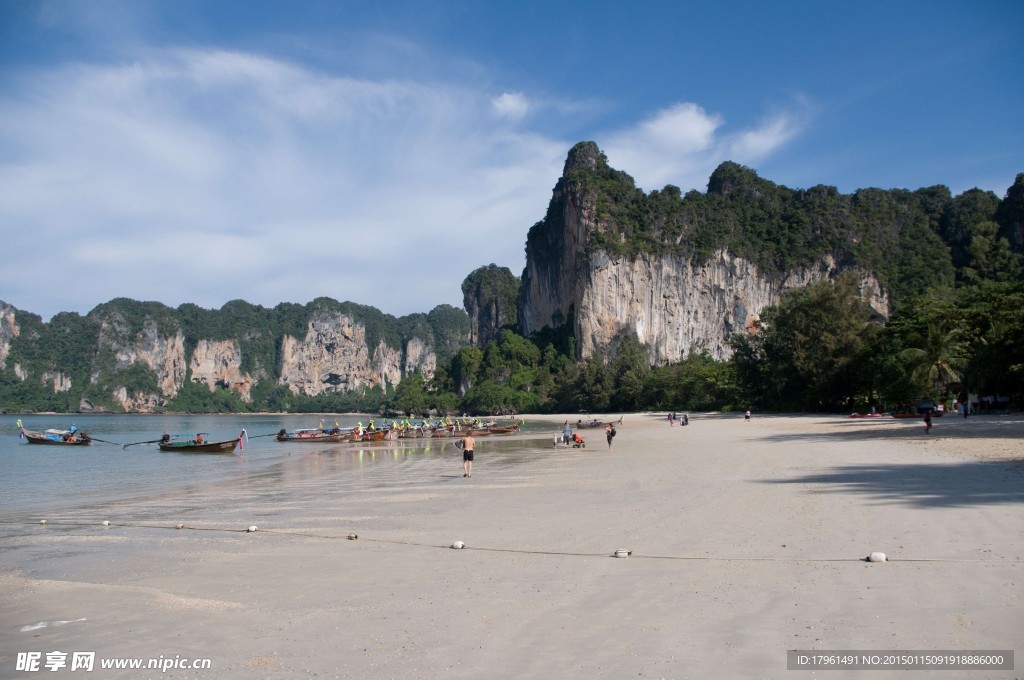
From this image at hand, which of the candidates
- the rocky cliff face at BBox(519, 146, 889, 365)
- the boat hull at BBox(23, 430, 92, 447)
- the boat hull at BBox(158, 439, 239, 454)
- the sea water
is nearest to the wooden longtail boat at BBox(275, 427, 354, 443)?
the boat hull at BBox(158, 439, 239, 454)

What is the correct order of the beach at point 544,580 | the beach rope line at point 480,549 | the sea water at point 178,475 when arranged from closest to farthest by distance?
the beach at point 544,580 < the beach rope line at point 480,549 < the sea water at point 178,475

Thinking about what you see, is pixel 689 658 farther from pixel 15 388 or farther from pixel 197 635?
pixel 15 388

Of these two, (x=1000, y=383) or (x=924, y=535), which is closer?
(x=924, y=535)

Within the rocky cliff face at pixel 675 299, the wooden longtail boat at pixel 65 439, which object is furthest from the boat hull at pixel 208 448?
the rocky cliff face at pixel 675 299

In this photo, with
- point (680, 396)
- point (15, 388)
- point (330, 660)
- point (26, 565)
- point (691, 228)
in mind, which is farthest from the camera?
point (15, 388)

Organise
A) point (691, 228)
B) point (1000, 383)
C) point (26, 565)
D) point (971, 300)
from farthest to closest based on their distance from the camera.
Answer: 1. point (691, 228)
2. point (971, 300)
3. point (1000, 383)
4. point (26, 565)

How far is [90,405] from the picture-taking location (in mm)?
172125

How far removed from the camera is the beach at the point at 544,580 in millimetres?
4684

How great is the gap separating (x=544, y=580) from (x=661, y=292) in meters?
108

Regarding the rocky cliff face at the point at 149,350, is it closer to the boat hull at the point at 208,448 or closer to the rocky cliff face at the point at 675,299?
the rocky cliff face at the point at 675,299

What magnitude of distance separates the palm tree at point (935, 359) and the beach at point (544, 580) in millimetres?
25802

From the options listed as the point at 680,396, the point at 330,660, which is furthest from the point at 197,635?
the point at 680,396

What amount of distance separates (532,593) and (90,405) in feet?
653

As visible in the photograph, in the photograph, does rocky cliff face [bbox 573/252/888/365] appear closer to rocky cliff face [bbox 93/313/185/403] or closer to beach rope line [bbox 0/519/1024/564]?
beach rope line [bbox 0/519/1024/564]
